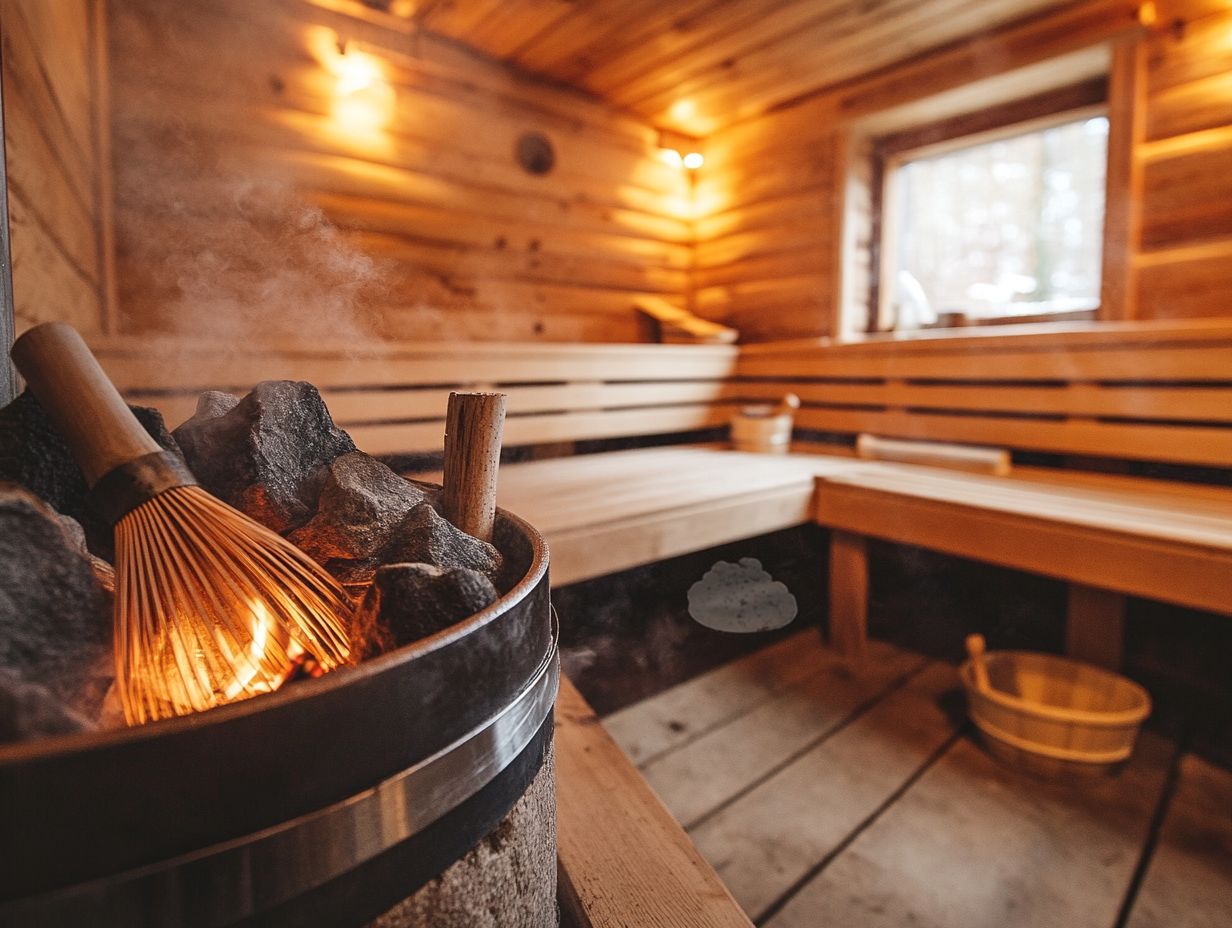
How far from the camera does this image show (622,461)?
3.09 meters

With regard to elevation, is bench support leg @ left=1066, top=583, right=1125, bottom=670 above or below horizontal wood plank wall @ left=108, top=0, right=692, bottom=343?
below

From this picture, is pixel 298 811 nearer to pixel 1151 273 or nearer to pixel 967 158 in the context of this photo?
pixel 1151 273

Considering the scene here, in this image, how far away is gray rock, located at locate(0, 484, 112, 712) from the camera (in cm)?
53

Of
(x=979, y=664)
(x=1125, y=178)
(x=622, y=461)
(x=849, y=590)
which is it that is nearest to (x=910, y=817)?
(x=979, y=664)

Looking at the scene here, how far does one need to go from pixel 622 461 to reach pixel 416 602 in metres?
2.50

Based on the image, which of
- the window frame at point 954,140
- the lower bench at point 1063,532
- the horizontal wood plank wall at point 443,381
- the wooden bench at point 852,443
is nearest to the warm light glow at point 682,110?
the window frame at point 954,140

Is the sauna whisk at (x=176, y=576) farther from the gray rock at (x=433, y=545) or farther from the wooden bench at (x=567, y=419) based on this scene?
the wooden bench at (x=567, y=419)

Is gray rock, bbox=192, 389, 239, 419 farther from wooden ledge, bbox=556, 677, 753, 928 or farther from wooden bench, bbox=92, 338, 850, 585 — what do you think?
wooden bench, bbox=92, 338, 850, 585

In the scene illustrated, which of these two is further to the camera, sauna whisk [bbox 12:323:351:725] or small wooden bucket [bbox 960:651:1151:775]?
small wooden bucket [bbox 960:651:1151:775]

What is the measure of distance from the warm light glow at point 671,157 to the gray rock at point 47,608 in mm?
4256

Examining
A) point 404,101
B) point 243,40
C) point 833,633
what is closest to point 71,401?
point 833,633

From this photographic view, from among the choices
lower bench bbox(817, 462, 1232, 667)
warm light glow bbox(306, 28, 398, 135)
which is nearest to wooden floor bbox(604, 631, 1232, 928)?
lower bench bbox(817, 462, 1232, 667)

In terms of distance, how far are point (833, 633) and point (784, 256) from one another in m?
2.31

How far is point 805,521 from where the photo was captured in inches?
A: 103
